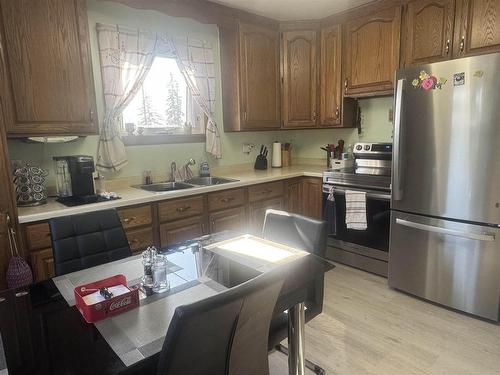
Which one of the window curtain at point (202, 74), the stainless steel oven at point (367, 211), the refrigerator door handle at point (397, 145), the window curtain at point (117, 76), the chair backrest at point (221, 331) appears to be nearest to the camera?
the chair backrest at point (221, 331)

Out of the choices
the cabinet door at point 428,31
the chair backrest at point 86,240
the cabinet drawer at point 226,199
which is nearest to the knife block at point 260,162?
the cabinet drawer at point 226,199

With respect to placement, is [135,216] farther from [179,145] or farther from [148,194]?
[179,145]

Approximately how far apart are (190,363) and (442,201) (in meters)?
2.11

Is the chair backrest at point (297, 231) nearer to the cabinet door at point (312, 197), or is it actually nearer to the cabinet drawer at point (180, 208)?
the cabinet drawer at point (180, 208)

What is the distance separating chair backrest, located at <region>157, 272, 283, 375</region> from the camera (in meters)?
0.75

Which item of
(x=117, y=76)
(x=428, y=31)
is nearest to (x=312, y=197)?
(x=428, y=31)

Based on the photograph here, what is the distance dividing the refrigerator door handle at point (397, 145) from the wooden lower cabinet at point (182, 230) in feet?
4.97

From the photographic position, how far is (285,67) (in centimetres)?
350

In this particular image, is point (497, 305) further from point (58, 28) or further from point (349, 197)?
point (58, 28)

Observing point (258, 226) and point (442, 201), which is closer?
point (442, 201)

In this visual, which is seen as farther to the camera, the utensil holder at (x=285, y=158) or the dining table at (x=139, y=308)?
the utensil holder at (x=285, y=158)

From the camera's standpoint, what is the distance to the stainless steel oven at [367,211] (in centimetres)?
278

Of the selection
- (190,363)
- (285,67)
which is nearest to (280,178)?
(285,67)

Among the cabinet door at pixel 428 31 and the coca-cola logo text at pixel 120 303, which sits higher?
the cabinet door at pixel 428 31
